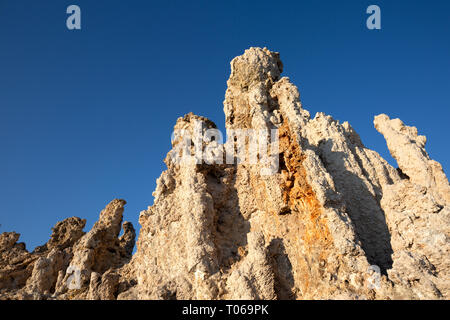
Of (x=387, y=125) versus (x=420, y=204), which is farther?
(x=387, y=125)

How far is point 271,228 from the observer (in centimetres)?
1465

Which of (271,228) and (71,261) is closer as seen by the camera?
(271,228)

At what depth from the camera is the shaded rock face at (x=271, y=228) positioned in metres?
12.1

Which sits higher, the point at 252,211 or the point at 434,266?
the point at 252,211

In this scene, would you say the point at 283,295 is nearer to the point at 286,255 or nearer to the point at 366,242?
the point at 286,255

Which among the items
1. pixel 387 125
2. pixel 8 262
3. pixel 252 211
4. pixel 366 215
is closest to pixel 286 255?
pixel 252 211

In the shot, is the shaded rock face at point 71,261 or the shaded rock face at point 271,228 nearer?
the shaded rock face at point 271,228

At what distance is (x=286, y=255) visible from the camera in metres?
13.6

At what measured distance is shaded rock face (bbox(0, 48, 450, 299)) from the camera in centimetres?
1212

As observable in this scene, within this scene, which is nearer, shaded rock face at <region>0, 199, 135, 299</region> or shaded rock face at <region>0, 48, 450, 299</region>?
shaded rock face at <region>0, 48, 450, 299</region>

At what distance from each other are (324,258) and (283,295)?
2.03 meters
